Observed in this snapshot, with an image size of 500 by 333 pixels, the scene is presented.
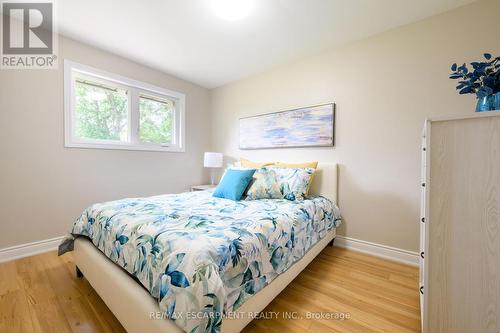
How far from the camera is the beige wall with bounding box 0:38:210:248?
1.98m

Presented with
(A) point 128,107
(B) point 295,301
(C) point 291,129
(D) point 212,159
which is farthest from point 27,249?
(C) point 291,129

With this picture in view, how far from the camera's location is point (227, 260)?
3.08 feet

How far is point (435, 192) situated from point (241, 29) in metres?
2.17

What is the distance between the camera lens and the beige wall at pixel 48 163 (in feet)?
6.50

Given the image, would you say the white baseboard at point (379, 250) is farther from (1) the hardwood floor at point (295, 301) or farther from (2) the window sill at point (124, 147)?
(2) the window sill at point (124, 147)

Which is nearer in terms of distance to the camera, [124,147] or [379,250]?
[379,250]

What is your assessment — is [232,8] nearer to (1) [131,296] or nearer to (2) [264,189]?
(2) [264,189]

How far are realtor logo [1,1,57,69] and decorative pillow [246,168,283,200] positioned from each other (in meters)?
2.50

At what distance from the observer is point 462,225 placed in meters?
0.97

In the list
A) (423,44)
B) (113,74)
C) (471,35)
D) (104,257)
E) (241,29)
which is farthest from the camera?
(113,74)

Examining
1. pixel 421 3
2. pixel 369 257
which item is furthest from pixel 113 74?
pixel 369 257

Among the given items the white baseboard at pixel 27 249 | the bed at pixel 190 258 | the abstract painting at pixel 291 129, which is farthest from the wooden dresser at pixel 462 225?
the white baseboard at pixel 27 249

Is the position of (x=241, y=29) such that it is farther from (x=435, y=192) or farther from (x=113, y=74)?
(x=435, y=192)

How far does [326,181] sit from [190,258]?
1958 millimetres
